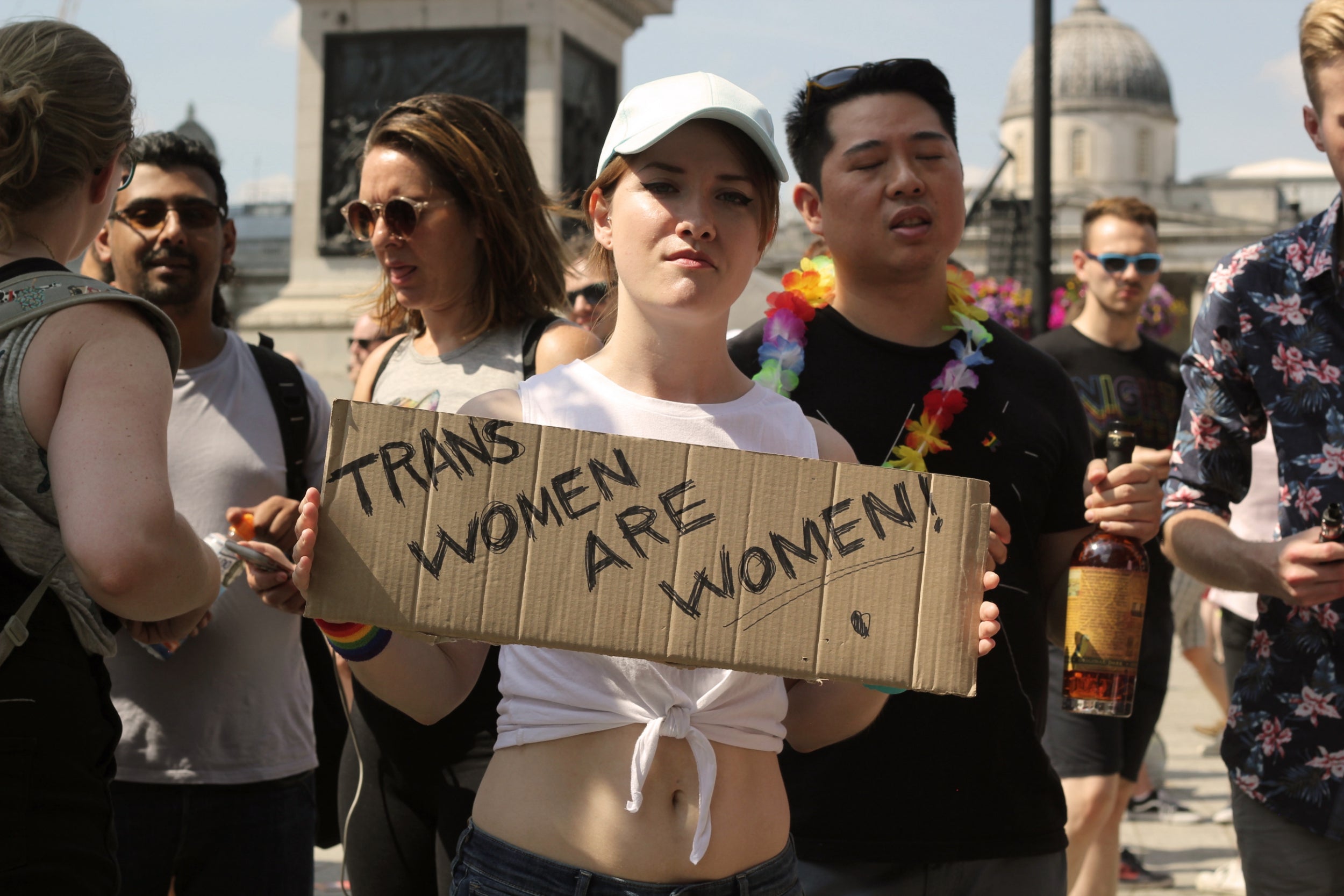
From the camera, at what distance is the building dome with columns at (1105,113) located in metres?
80.9

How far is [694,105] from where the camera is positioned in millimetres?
2244

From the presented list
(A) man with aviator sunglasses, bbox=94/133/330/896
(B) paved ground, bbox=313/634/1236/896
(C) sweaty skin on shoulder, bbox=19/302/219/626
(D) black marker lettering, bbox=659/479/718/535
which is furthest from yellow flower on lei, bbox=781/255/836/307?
(B) paved ground, bbox=313/634/1236/896

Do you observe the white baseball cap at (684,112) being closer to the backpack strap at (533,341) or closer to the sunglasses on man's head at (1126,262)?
the backpack strap at (533,341)

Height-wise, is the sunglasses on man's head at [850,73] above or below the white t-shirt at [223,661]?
above

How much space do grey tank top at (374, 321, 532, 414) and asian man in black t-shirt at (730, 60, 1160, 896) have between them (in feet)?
1.74

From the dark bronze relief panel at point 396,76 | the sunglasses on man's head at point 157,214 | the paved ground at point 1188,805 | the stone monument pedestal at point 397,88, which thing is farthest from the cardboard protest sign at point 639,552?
the dark bronze relief panel at point 396,76

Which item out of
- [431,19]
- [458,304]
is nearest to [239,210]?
[431,19]

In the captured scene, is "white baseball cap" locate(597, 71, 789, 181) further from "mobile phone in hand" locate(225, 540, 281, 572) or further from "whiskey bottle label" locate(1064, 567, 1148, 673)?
"whiskey bottle label" locate(1064, 567, 1148, 673)

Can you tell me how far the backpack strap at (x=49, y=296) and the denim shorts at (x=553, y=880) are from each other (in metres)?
0.90

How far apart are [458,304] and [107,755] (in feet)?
5.21

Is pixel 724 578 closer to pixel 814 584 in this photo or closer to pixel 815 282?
pixel 814 584

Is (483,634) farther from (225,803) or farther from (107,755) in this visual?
(225,803)

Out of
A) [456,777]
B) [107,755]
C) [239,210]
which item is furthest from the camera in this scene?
[239,210]

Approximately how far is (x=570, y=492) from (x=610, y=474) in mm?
59
